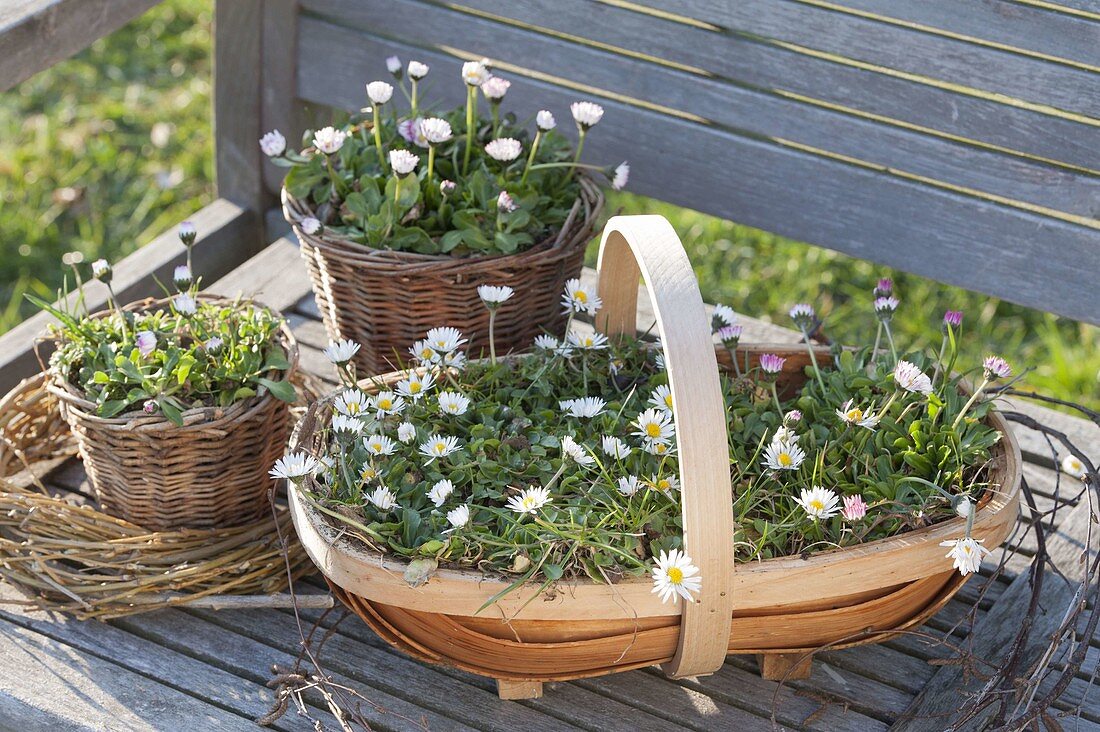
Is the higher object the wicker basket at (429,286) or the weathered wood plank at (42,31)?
the weathered wood plank at (42,31)

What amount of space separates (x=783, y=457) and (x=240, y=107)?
1444mm

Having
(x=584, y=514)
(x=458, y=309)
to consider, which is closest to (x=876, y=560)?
(x=584, y=514)

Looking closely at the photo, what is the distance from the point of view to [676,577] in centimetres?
115

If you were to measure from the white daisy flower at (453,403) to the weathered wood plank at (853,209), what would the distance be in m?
0.78

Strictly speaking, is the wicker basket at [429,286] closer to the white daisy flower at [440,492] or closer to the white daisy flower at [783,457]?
the white daisy flower at [440,492]

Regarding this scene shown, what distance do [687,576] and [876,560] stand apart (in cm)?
23

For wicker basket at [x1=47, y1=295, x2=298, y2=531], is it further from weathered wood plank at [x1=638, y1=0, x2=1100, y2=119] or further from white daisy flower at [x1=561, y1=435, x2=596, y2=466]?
weathered wood plank at [x1=638, y1=0, x2=1100, y2=119]

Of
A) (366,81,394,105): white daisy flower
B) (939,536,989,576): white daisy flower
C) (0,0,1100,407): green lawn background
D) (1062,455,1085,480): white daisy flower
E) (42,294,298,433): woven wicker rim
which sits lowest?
(0,0,1100,407): green lawn background

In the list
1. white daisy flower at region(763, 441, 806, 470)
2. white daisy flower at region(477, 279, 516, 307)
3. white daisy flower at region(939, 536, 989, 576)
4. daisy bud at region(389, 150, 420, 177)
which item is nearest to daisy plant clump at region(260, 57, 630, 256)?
daisy bud at region(389, 150, 420, 177)

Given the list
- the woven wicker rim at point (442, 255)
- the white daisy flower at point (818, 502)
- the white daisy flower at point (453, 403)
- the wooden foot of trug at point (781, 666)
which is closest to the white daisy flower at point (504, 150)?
the woven wicker rim at point (442, 255)

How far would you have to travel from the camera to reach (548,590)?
3.92 feet

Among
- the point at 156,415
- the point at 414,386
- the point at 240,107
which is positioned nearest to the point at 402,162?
the point at 414,386

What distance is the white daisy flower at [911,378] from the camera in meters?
1.35

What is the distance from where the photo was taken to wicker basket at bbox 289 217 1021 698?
3.75 feet
